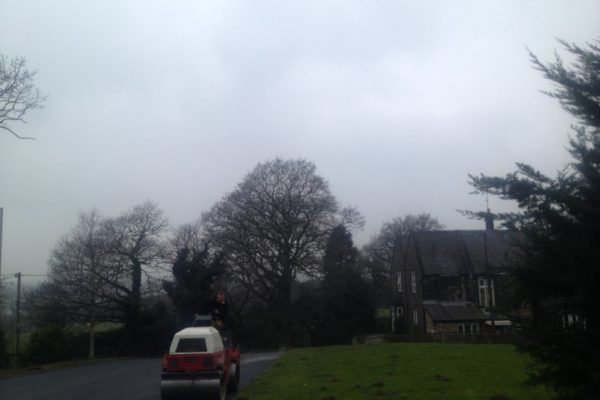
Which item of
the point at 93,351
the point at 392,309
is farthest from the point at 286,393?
the point at 392,309

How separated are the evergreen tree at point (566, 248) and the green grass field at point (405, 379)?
2.16m

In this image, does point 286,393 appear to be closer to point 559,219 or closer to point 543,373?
point 543,373

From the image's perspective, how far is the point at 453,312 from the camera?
4794 centimetres

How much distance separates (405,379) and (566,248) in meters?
9.01

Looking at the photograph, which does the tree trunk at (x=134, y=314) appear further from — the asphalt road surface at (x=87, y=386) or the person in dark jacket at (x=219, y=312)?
the person in dark jacket at (x=219, y=312)

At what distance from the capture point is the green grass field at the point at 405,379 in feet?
45.2

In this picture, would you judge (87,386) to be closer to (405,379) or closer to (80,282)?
(405,379)

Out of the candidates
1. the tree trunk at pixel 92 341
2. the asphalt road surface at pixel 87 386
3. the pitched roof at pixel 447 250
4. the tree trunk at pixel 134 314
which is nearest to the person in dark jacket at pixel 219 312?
the asphalt road surface at pixel 87 386

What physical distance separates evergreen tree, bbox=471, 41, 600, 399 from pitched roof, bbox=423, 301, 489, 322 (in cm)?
3856

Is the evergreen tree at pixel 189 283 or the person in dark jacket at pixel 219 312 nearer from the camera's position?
the person in dark jacket at pixel 219 312

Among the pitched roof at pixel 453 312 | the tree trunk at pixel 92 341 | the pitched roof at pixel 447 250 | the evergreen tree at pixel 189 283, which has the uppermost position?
the pitched roof at pixel 447 250

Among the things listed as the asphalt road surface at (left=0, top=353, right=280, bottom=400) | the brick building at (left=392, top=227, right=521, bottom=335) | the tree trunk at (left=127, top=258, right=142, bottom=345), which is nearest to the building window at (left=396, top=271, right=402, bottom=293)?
the brick building at (left=392, top=227, right=521, bottom=335)

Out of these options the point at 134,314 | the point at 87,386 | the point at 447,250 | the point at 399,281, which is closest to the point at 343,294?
the point at 399,281

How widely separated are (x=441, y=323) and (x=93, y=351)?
25.6 metres
